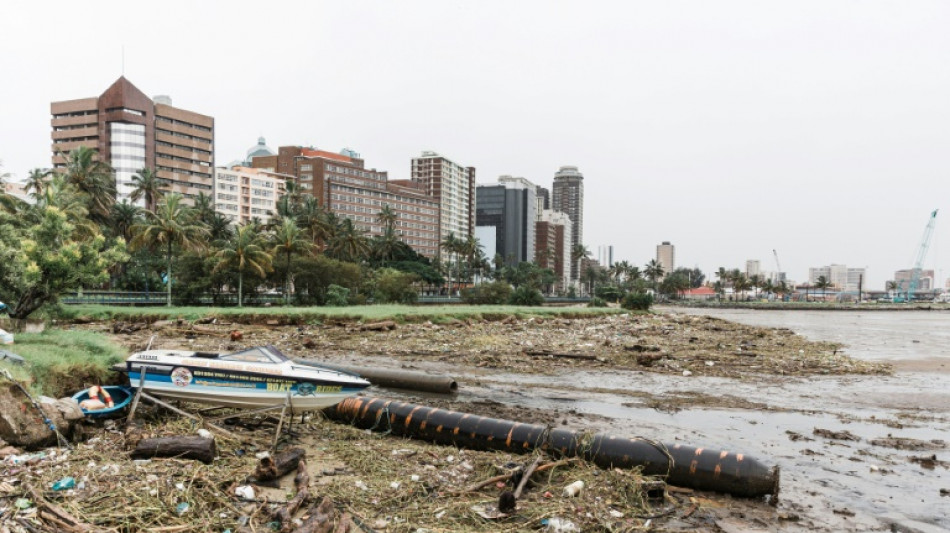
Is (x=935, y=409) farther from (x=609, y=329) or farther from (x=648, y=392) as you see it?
(x=609, y=329)

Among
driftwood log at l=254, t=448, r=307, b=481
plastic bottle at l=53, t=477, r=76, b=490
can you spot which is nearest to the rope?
plastic bottle at l=53, t=477, r=76, b=490

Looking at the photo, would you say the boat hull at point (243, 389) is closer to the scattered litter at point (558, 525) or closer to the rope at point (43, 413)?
the rope at point (43, 413)

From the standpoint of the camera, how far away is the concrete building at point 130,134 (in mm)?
103188

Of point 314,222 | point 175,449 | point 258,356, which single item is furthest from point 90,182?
point 175,449

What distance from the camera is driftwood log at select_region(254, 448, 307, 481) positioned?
25.3 feet

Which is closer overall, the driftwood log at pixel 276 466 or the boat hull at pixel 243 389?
the driftwood log at pixel 276 466

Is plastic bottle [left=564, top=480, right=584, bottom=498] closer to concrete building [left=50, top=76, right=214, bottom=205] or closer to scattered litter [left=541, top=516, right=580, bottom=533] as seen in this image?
scattered litter [left=541, top=516, right=580, bottom=533]

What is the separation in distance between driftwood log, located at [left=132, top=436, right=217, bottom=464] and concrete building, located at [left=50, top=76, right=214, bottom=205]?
106946mm

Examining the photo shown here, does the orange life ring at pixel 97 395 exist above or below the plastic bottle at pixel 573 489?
above

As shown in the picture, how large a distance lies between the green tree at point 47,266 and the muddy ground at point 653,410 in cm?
867

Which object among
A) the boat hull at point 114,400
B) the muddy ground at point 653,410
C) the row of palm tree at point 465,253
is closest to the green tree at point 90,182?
the muddy ground at point 653,410

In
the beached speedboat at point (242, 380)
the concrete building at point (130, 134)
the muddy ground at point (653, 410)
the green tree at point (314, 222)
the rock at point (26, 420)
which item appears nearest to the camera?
the muddy ground at point (653, 410)

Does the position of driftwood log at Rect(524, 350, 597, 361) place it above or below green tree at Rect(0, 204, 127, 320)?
below

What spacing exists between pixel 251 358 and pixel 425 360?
43.9 feet
